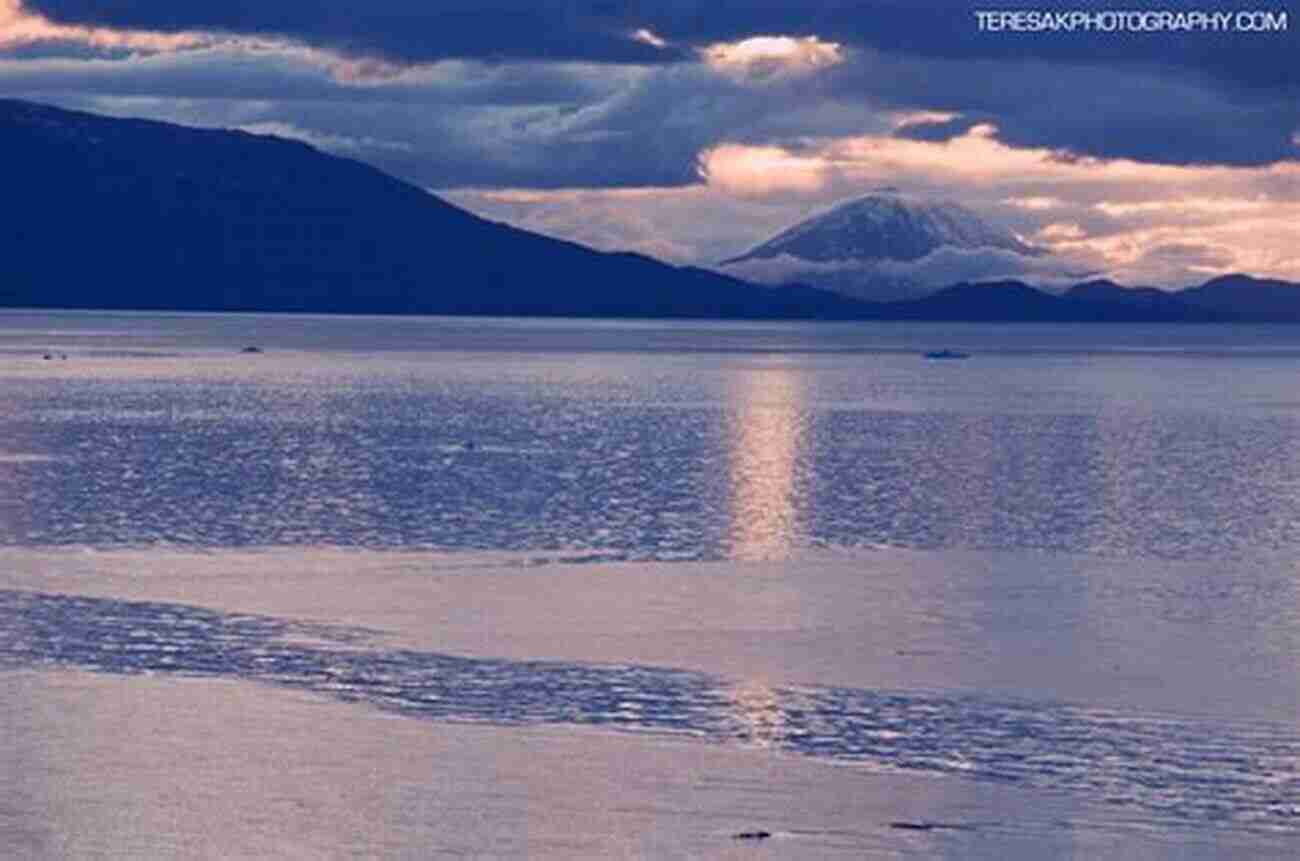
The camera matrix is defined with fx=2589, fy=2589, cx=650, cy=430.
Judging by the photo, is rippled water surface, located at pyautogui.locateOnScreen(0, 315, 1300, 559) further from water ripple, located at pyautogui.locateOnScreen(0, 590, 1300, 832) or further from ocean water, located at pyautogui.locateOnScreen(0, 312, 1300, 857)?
water ripple, located at pyautogui.locateOnScreen(0, 590, 1300, 832)

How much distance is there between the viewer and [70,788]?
78.2 feet

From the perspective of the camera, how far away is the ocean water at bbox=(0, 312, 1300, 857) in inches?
1056

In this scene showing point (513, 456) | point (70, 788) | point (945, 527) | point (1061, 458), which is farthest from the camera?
point (1061, 458)

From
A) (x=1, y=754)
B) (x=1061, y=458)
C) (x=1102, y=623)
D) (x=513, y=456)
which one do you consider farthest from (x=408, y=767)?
(x=1061, y=458)

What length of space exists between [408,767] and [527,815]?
7.56 ft

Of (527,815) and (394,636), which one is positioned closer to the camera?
(527,815)

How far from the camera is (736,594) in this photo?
3988 cm

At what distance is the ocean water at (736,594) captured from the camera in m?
26.8

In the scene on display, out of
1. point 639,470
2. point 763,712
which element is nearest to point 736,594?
point 763,712

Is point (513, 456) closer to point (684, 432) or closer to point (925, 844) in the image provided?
point (684, 432)

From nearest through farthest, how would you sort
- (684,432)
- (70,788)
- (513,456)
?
(70,788)
(513,456)
(684,432)

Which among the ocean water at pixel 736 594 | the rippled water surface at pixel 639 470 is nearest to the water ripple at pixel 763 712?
the ocean water at pixel 736 594

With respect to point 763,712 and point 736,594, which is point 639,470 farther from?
point 763,712

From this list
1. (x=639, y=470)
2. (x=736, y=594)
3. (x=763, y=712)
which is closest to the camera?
(x=763, y=712)
